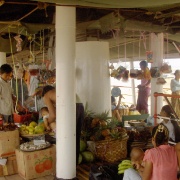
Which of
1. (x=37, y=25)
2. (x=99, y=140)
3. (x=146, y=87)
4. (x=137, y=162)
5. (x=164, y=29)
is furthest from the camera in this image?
(x=146, y=87)

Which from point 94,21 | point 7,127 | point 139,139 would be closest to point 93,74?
point 94,21

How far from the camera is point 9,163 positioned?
161 inches

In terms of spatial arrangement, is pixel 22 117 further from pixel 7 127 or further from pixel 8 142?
pixel 8 142

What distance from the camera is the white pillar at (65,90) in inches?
137

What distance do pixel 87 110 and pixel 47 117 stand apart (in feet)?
2.64

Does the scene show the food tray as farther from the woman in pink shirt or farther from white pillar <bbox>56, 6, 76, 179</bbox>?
the woman in pink shirt

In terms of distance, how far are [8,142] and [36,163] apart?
55cm

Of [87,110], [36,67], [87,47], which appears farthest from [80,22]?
[87,110]

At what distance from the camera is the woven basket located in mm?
4215

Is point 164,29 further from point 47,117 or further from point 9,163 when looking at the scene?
point 9,163

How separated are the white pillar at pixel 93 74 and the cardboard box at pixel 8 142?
1499mm

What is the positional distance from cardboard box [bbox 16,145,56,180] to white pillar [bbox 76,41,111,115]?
1.34 m

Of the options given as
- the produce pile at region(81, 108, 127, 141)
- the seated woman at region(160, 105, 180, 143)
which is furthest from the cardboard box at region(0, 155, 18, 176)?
the seated woman at region(160, 105, 180, 143)

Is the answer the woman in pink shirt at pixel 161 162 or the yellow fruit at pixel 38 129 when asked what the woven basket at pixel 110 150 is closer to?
the yellow fruit at pixel 38 129
